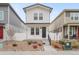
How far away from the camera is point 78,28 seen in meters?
23.4

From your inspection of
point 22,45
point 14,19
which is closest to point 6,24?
point 14,19

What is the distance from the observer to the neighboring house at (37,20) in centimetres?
2356

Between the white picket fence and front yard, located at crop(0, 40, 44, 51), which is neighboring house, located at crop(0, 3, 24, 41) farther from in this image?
the white picket fence

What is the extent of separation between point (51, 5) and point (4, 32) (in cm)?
584

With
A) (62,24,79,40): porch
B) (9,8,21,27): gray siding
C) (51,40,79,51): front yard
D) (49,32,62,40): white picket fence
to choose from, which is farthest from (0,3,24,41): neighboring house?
(62,24,79,40): porch

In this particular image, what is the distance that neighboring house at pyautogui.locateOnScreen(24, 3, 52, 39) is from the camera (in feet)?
77.3

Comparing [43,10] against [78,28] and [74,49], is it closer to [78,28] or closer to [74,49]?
[78,28]

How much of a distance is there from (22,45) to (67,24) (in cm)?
585

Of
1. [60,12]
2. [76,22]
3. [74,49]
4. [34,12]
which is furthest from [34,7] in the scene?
[74,49]

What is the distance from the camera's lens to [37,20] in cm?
2444

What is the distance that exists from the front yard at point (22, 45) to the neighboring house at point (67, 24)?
283cm

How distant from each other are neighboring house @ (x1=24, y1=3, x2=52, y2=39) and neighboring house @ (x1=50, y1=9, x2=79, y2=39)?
898mm

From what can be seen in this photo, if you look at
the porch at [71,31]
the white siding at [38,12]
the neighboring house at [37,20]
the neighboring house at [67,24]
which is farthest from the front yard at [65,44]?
the white siding at [38,12]

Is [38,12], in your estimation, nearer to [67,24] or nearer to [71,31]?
[67,24]
